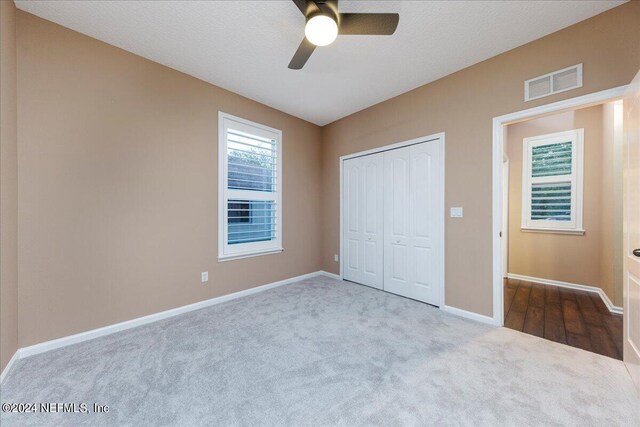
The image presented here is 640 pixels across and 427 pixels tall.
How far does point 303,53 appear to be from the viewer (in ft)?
6.80

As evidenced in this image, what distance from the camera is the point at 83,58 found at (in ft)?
7.61

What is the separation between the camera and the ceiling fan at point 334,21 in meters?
1.64

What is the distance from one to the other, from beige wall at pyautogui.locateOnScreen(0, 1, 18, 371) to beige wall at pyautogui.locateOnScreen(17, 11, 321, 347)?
0.23ft

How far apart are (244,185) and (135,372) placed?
239 centimetres

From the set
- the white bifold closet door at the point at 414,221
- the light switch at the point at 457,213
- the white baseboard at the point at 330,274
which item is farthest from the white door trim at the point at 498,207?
the white baseboard at the point at 330,274

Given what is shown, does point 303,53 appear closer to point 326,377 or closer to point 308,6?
point 308,6

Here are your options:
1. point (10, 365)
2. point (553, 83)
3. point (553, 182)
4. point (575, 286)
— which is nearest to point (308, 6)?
point (553, 83)

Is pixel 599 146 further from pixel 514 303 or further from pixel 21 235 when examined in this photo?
pixel 21 235

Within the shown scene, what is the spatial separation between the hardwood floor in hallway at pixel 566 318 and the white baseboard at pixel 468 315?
0.18m

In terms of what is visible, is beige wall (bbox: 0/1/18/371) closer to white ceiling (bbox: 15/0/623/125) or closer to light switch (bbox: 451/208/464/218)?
white ceiling (bbox: 15/0/623/125)

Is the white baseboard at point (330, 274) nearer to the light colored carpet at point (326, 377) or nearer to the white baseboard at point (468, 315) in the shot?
the light colored carpet at point (326, 377)

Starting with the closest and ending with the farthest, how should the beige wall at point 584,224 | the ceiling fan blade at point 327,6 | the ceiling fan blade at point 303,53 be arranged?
the ceiling fan blade at point 327,6, the ceiling fan blade at point 303,53, the beige wall at point 584,224

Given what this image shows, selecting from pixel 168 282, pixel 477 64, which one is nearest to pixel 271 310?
pixel 168 282

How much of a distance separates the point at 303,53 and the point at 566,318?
12.8 ft
